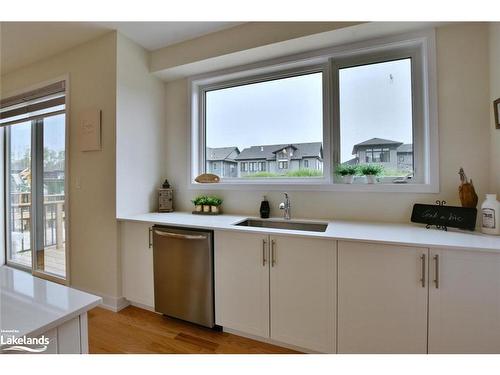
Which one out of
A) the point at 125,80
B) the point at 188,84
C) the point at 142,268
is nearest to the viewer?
the point at 142,268

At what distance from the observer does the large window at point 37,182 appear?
2.58 m

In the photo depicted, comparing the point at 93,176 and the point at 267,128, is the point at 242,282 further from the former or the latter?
the point at 93,176

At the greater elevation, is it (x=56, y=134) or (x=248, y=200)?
(x=56, y=134)

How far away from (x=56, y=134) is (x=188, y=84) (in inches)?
64.3

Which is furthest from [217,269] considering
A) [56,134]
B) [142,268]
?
[56,134]

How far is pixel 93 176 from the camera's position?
2188mm

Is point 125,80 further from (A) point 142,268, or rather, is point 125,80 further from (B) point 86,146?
(A) point 142,268

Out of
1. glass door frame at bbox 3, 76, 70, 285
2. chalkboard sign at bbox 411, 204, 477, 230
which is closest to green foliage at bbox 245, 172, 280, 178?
chalkboard sign at bbox 411, 204, 477, 230

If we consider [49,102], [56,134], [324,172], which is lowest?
[324,172]

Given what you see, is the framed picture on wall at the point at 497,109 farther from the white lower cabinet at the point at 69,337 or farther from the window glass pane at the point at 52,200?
the window glass pane at the point at 52,200

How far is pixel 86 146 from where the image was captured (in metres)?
2.20

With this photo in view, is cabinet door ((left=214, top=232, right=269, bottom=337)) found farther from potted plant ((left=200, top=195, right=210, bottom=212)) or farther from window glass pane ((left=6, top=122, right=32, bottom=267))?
window glass pane ((left=6, top=122, right=32, bottom=267))

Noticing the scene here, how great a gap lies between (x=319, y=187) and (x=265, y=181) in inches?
20.9

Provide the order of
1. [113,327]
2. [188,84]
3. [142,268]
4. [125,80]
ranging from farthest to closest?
[188,84] → [125,80] → [142,268] → [113,327]
